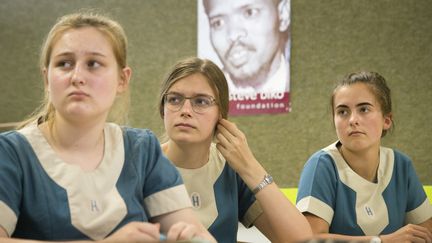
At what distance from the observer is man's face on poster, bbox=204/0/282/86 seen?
11.5 ft

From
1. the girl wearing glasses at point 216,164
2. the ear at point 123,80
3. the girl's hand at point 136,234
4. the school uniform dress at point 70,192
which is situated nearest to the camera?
the girl's hand at point 136,234

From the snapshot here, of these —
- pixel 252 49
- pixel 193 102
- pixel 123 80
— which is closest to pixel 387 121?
pixel 193 102

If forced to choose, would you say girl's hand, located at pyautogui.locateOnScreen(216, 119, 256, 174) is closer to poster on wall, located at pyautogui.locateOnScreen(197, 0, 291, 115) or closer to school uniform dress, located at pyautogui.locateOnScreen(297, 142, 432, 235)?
school uniform dress, located at pyautogui.locateOnScreen(297, 142, 432, 235)

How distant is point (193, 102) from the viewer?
161cm

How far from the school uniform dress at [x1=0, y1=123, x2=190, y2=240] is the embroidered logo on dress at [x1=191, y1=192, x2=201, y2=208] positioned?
0.29 m

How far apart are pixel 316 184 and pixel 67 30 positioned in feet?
3.18

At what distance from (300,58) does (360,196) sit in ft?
5.86

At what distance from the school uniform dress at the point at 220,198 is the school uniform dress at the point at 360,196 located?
0.68ft

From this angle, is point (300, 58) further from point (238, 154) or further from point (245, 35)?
point (238, 154)

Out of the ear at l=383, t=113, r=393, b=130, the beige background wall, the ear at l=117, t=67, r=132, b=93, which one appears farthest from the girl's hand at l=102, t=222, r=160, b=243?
the beige background wall

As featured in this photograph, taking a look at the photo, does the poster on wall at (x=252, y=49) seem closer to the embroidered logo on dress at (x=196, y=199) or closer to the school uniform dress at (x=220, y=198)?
the school uniform dress at (x=220, y=198)

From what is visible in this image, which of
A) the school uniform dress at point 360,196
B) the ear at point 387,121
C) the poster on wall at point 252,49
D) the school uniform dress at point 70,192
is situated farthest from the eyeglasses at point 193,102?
the poster on wall at point 252,49

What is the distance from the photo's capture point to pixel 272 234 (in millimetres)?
1591

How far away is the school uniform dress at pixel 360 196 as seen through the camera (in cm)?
177
